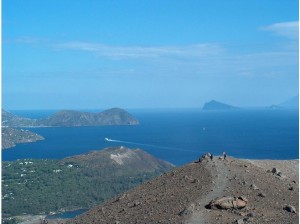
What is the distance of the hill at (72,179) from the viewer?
46781mm

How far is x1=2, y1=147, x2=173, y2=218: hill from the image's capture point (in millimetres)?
46781

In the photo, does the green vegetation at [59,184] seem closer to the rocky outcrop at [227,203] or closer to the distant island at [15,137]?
the rocky outcrop at [227,203]

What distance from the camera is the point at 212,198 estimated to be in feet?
52.2

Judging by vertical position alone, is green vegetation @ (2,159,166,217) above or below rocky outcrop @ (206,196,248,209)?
below

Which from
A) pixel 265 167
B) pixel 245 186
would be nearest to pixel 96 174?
pixel 265 167

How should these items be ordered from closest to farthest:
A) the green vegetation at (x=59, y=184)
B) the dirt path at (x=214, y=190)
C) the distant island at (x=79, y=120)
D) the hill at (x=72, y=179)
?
the dirt path at (x=214, y=190), the green vegetation at (x=59, y=184), the hill at (x=72, y=179), the distant island at (x=79, y=120)

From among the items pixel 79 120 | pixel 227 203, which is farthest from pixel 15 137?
pixel 227 203

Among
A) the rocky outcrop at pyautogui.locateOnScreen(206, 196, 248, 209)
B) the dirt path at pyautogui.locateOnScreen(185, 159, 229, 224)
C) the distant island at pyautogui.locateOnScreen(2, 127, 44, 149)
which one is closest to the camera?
the dirt path at pyautogui.locateOnScreen(185, 159, 229, 224)

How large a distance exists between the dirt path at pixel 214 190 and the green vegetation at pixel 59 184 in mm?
27958

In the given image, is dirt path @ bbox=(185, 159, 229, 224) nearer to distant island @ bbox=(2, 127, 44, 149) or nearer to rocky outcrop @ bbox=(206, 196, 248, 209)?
rocky outcrop @ bbox=(206, 196, 248, 209)

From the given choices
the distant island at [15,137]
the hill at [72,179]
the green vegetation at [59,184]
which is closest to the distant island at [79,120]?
the distant island at [15,137]

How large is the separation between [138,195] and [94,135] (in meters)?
113

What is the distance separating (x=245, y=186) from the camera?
17109 mm

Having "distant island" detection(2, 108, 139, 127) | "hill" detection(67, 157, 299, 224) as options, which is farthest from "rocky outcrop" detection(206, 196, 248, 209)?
"distant island" detection(2, 108, 139, 127)
